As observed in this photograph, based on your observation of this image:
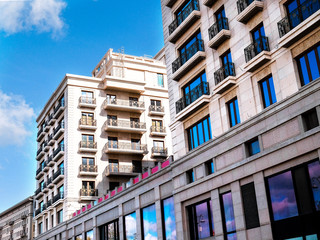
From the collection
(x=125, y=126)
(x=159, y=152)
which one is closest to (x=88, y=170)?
(x=125, y=126)

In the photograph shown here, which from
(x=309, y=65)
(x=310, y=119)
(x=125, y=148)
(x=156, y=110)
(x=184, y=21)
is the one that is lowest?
(x=310, y=119)

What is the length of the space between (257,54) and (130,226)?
1789 cm

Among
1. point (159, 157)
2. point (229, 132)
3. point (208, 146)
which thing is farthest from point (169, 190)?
point (159, 157)

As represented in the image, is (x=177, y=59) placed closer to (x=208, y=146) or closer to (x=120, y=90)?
(x=208, y=146)

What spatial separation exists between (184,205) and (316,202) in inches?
414

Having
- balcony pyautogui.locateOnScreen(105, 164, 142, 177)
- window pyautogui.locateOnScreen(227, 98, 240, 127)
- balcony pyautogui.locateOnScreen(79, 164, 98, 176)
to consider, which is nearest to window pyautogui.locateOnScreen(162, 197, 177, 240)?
window pyautogui.locateOnScreen(227, 98, 240, 127)

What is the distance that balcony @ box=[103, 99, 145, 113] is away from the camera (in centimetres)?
5062

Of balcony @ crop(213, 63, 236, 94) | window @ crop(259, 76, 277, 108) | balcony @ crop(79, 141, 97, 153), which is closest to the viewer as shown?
window @ crop(259, 76, 277, 108)

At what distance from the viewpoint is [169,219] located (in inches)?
1166

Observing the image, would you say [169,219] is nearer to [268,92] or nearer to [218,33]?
[268,92]

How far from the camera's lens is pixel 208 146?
26.0 metres

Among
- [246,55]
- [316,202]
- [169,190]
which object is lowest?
[316,202]

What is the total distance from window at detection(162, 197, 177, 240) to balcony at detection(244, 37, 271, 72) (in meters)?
11.1

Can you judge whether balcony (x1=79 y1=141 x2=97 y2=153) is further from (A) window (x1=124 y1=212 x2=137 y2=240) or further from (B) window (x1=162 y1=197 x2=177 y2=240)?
(B) window (x1=162 y1=197 x2=177 y2=240)
